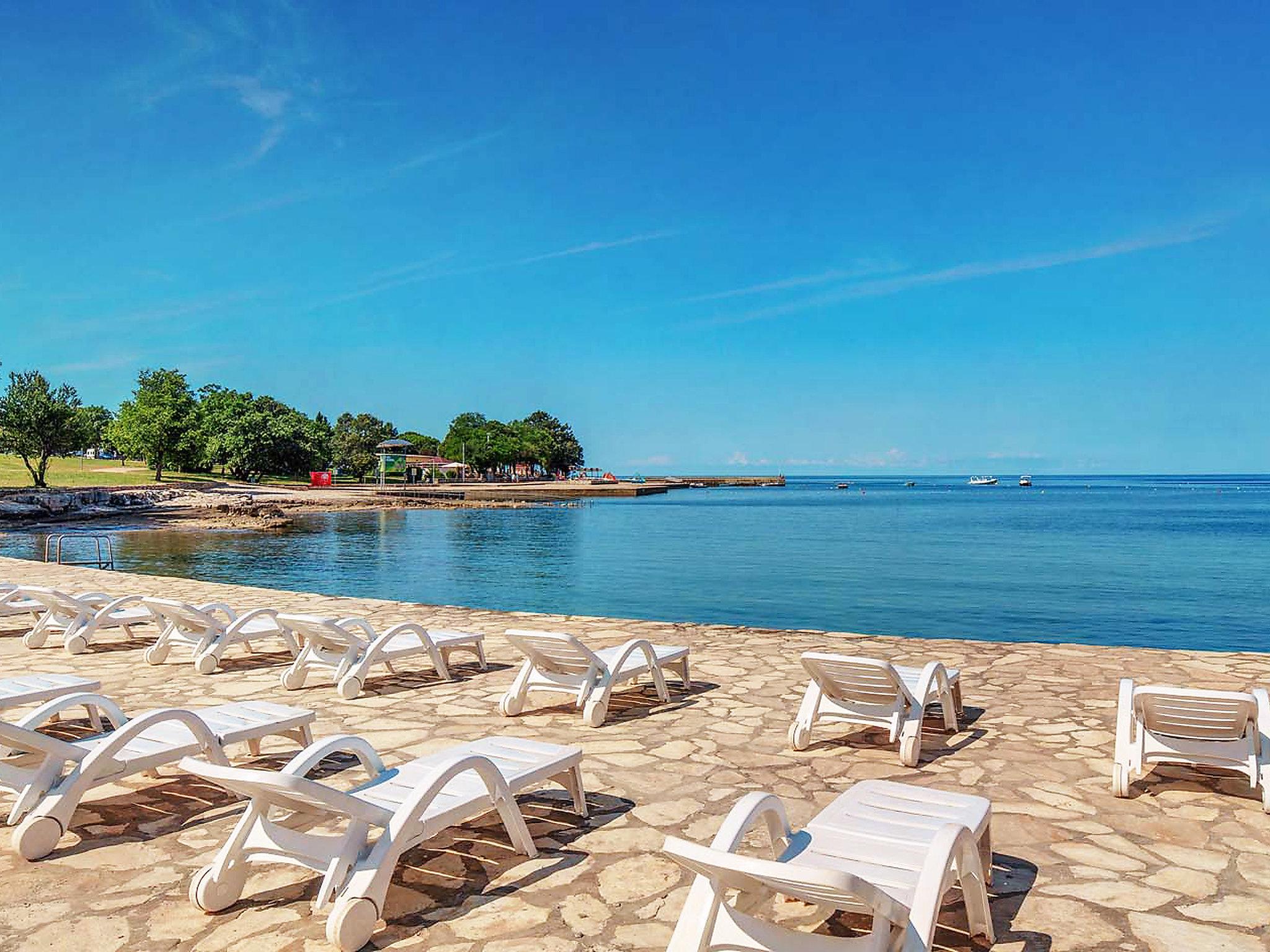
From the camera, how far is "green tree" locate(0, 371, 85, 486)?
53.5m

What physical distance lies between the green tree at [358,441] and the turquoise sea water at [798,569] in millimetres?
57439

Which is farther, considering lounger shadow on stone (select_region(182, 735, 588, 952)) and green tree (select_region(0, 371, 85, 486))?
green tree (select_region(0, 371, 85, 486))

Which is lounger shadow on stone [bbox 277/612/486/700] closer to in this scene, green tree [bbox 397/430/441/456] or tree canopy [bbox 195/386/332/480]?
tree canopy [bbox 195/386/332/480]

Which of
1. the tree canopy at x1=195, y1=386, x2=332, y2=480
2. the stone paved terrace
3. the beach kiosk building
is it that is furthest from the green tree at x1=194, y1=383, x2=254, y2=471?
the stone paved terrace

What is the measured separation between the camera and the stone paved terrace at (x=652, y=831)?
3.46m

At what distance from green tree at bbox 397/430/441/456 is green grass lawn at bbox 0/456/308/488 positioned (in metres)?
62.6

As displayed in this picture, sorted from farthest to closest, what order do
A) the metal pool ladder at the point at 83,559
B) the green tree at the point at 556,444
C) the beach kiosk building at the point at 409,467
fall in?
the green tree at the point at 556,444 < the beach kiosk building at the point at 409,467 < the metal pool ladder at the point at 83,559

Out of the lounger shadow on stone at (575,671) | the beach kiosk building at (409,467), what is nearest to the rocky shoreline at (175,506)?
the beach kiosk building at (409,467)

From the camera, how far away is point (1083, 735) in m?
6.20

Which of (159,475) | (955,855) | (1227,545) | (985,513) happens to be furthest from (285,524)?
(985,513)

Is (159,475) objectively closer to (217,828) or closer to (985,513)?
(985,513)

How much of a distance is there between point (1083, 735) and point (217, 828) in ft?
17.8

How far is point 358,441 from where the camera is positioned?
12512 centimetres

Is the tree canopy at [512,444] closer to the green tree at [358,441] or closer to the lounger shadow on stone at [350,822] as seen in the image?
the green tree at [358,441]
